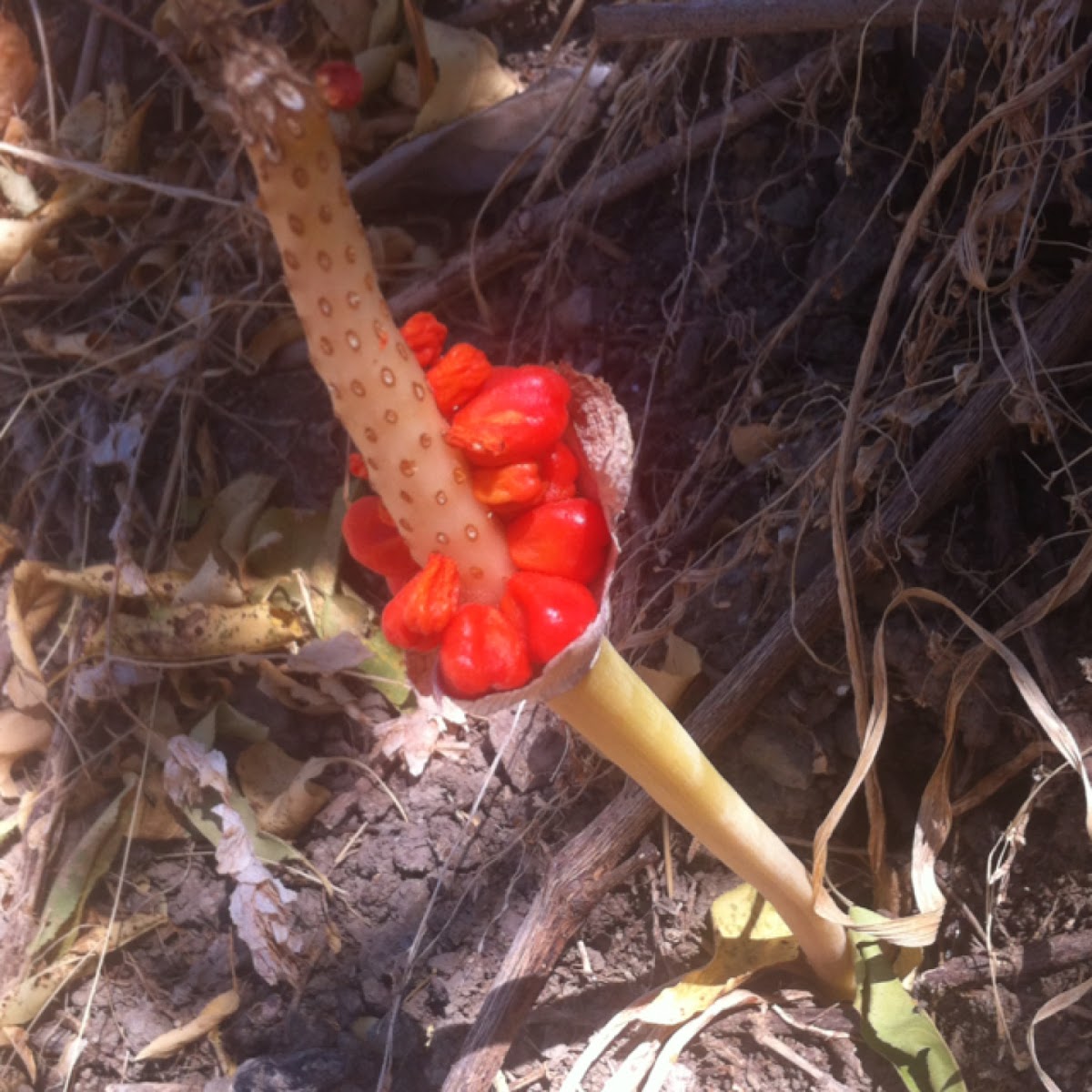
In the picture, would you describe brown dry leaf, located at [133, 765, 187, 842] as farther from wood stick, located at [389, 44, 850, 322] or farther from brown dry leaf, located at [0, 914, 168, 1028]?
wood stick, located at [389, 44, 850, 322]

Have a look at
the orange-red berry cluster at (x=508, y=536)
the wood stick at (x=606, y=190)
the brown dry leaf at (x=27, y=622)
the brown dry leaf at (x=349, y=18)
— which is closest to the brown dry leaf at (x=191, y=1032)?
the brown dry leaf at (x=27, y=622)

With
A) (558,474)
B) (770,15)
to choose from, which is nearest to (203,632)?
(558,474)

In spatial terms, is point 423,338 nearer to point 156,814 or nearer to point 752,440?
point 752,440

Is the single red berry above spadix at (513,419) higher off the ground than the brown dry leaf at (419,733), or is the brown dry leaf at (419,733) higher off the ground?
the single red berry above spadix at (513,419)

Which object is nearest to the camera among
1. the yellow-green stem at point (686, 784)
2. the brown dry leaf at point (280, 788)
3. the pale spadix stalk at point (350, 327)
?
the pale spadix stalk at point (350, 327)

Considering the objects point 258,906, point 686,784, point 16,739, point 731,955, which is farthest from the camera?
point 16,739

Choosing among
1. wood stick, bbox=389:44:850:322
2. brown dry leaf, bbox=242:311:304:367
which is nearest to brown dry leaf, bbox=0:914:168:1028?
brown dry leaf, bbox=242:311:304:367

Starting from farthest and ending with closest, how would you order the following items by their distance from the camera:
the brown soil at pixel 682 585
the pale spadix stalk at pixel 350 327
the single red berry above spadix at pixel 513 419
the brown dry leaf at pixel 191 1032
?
the brown dry leaf at pixel 191 1032 → the brown soil at pixel 682 585 → the single red berry above spadix at pixel 513 419 → the pale spadix stalk at pixel 350 327

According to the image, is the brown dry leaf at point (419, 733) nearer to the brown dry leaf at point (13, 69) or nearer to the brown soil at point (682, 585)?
the brown soil at point (682, 585)
